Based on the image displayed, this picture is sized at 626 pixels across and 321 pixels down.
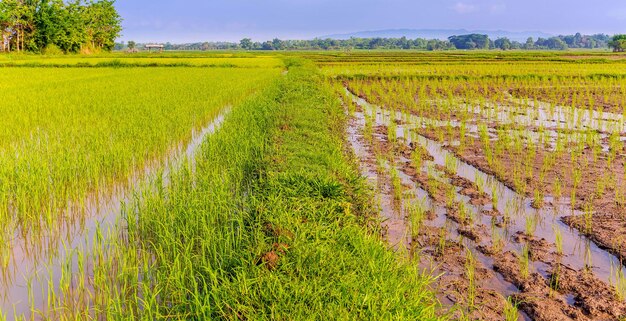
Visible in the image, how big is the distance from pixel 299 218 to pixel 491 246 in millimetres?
1518

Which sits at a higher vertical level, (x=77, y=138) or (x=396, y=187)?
(x=77, y=138)

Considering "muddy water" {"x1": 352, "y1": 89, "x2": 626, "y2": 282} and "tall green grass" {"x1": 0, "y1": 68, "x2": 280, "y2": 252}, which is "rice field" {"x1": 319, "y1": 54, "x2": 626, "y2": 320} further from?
"tall green grass" {"x1": 0, "y1": 68, "x2": 280, "y2": 252}

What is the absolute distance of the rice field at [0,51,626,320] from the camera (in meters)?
2.71

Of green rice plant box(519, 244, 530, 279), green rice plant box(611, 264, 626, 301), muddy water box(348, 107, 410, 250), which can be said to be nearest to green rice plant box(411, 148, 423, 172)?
muddy water box(348, 107, 410, 250)

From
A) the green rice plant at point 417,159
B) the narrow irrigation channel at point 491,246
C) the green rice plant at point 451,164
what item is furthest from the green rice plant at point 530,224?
the green rice plant at point 417,159

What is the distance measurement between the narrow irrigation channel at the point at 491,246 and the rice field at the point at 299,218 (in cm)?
2

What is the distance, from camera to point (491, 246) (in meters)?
3.85

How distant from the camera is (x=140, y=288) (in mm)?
3016

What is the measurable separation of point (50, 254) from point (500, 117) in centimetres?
937

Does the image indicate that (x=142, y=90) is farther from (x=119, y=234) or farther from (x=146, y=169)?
(x=119, y=234)

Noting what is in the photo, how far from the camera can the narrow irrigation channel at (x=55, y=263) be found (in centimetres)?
288

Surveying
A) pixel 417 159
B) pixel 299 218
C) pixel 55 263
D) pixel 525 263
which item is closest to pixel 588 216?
pixel 525 263

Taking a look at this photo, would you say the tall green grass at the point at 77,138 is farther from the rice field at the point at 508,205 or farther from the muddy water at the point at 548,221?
the muddy water at the point at 548,221

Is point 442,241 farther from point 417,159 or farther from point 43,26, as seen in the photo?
point 43,26
